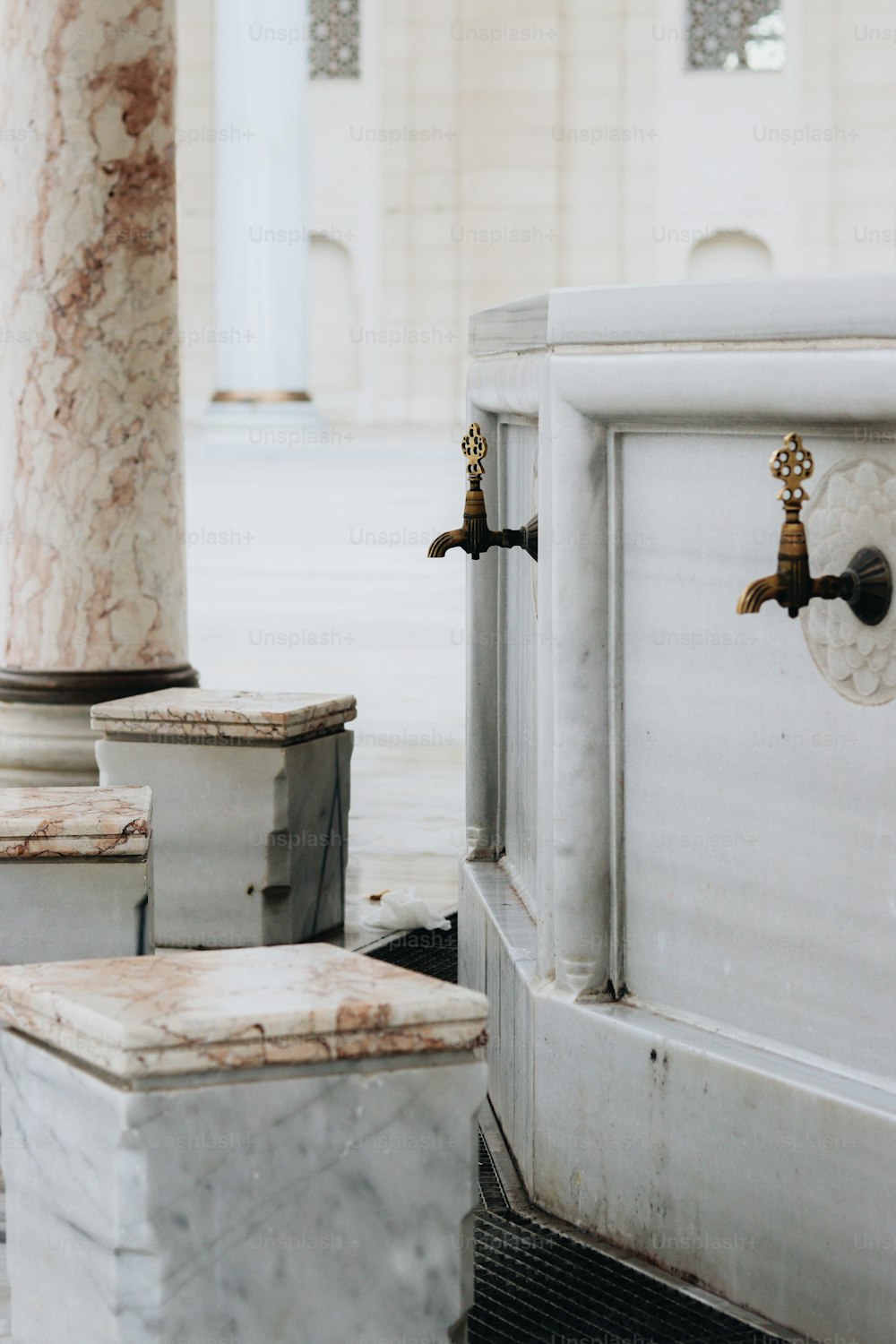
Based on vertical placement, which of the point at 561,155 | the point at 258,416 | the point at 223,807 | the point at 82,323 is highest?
the point at 561,155

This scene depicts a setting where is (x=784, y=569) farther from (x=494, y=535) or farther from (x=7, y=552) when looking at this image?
(x=7, y=552)

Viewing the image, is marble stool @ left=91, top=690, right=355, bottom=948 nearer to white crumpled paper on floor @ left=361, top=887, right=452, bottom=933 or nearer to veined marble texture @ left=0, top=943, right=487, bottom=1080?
white crumpled paper on floor @ left=361, top=887, right=452, bottom=933

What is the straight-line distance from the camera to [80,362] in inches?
203

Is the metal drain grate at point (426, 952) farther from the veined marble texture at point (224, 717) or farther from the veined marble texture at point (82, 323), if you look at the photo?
the veined marble texture at point (82, 323)

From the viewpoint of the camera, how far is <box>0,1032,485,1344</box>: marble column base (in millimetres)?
1990

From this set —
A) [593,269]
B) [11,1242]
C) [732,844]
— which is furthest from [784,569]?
[593,269]

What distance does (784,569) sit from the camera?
2229 mm

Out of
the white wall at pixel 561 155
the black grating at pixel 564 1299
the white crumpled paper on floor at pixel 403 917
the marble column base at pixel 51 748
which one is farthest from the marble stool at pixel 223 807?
the white wall at pixel 561 155

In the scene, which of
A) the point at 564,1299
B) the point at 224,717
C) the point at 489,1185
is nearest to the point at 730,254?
the point at 224,717

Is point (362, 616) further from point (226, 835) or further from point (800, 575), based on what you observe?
point (800, 575)

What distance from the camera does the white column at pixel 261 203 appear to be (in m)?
20.5

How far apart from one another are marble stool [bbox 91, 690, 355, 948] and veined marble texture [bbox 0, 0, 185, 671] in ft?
3.25

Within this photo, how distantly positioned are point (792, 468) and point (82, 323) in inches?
131

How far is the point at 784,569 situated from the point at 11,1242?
4.05 feet
